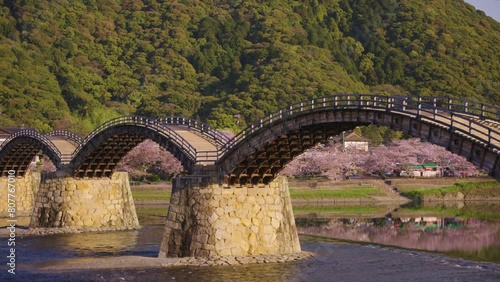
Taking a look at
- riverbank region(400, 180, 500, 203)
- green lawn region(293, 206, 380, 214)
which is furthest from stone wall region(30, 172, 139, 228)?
riverbank region(400, 180, 500, 203)

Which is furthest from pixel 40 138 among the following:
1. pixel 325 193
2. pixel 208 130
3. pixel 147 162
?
pixel 325 193

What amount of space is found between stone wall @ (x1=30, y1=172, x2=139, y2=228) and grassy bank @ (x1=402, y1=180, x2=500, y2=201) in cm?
4107

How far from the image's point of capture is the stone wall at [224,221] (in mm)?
42469

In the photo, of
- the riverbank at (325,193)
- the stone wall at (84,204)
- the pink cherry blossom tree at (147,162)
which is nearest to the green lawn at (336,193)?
the riverbank at (325,193)

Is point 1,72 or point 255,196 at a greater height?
point 1,72

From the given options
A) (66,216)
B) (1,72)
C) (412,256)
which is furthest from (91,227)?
(1,72)

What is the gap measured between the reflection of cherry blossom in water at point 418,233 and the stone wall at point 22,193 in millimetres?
30508

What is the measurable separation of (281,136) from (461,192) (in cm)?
5859

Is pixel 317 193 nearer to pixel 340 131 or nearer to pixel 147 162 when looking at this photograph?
pixel 147 162

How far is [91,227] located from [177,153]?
15774 mm

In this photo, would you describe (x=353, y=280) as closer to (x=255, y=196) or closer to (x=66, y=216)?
(x=255, y=196)

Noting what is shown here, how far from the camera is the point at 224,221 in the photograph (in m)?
42.6

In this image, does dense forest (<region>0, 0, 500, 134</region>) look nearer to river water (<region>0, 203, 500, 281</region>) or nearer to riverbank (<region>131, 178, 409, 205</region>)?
riverbank (<region>131, 178, 409, 205</region>)

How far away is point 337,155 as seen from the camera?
10919cm
